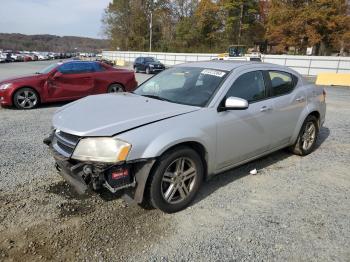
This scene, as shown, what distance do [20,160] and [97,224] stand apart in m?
2.38

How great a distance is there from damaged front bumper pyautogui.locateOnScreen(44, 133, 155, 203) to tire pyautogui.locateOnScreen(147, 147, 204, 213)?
14 centimetres

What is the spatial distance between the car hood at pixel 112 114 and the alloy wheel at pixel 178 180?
54cm

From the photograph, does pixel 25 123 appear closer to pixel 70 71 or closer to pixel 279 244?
pixel 70 71

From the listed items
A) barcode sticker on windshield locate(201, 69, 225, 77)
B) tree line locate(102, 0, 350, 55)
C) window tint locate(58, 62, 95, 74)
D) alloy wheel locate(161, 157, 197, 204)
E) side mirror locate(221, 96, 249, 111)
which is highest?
tree line locate(102, 0, 350, 55)

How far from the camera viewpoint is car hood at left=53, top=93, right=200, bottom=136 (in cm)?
315

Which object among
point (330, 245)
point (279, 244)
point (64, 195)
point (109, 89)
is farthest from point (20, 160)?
point (109, 89)

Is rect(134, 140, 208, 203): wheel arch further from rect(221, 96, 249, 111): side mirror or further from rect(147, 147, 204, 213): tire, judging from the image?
rect(221, 96, 249, 111): side mirror

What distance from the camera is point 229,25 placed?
4875 centimetres

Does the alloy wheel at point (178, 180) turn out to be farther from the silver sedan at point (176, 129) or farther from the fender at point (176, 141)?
the fender at point (176, 141)

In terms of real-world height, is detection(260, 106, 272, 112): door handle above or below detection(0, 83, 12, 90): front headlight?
above

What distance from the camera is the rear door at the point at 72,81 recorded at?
9383 millimetres

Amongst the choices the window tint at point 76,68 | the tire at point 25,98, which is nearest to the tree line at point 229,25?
the window tint at point 76,68

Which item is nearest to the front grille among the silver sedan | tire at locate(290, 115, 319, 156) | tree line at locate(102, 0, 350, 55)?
the silver sedan

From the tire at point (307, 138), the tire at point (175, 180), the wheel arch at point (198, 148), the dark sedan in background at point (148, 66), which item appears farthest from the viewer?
the dark sedan in background at point (148, 66)
